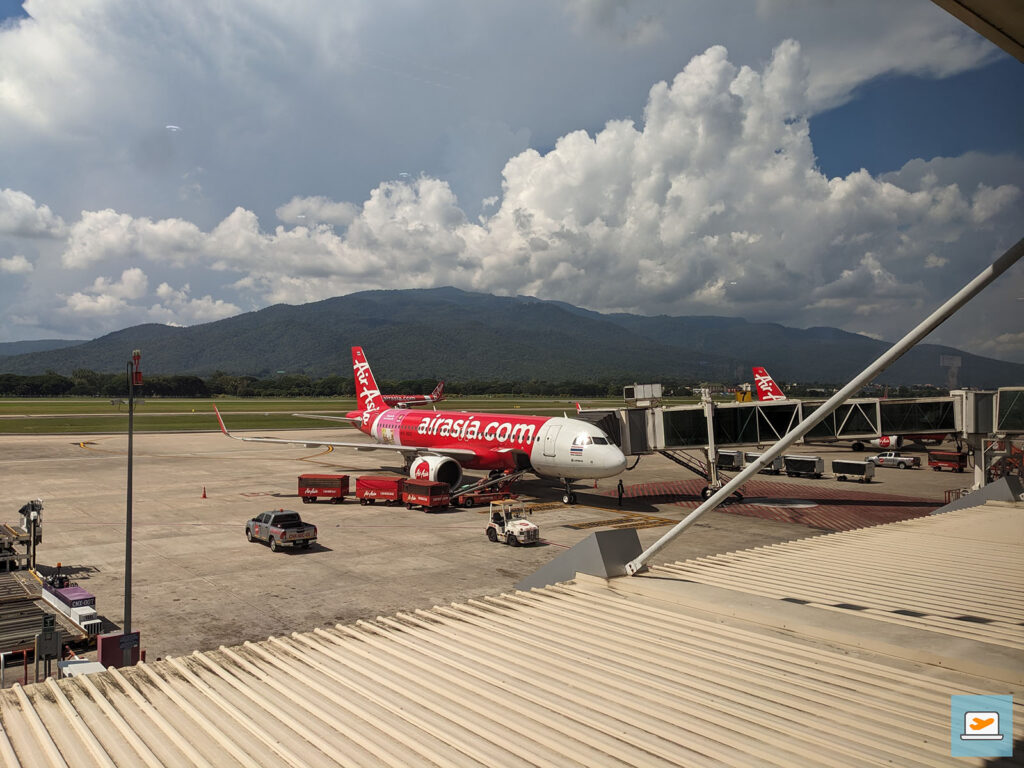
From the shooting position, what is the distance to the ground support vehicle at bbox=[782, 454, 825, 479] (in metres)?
54.5

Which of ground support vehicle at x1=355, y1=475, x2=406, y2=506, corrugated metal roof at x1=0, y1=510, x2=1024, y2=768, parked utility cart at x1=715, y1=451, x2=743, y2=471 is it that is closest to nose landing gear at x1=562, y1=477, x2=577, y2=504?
ground support vehicle at x1=355, y1=475, x2=406, y2=506

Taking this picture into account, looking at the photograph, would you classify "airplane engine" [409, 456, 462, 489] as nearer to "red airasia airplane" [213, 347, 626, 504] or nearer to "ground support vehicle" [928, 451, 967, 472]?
"red airasia airplane" [213, 347, 626, 504]

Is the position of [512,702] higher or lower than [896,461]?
higher

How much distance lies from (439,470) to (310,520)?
845cm

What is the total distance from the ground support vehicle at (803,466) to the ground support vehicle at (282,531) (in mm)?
41501

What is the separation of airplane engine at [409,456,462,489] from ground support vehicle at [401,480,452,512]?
0.89 meters

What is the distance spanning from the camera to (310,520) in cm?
3578

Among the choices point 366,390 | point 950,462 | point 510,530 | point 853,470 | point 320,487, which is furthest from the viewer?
point 366,390

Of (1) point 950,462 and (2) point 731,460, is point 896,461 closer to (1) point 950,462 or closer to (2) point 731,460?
(1) point 950,462

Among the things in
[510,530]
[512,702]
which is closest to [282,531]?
[510,530]

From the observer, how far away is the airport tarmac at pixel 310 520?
21.3 meters

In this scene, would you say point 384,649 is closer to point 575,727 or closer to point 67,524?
point 575,727

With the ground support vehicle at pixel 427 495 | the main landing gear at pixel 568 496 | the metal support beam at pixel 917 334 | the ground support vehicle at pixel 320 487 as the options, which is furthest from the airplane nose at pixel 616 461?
the metal support beam at pixel 917 334

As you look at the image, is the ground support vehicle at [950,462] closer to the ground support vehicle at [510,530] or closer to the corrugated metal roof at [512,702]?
the ground support vehicle at [510,530]
